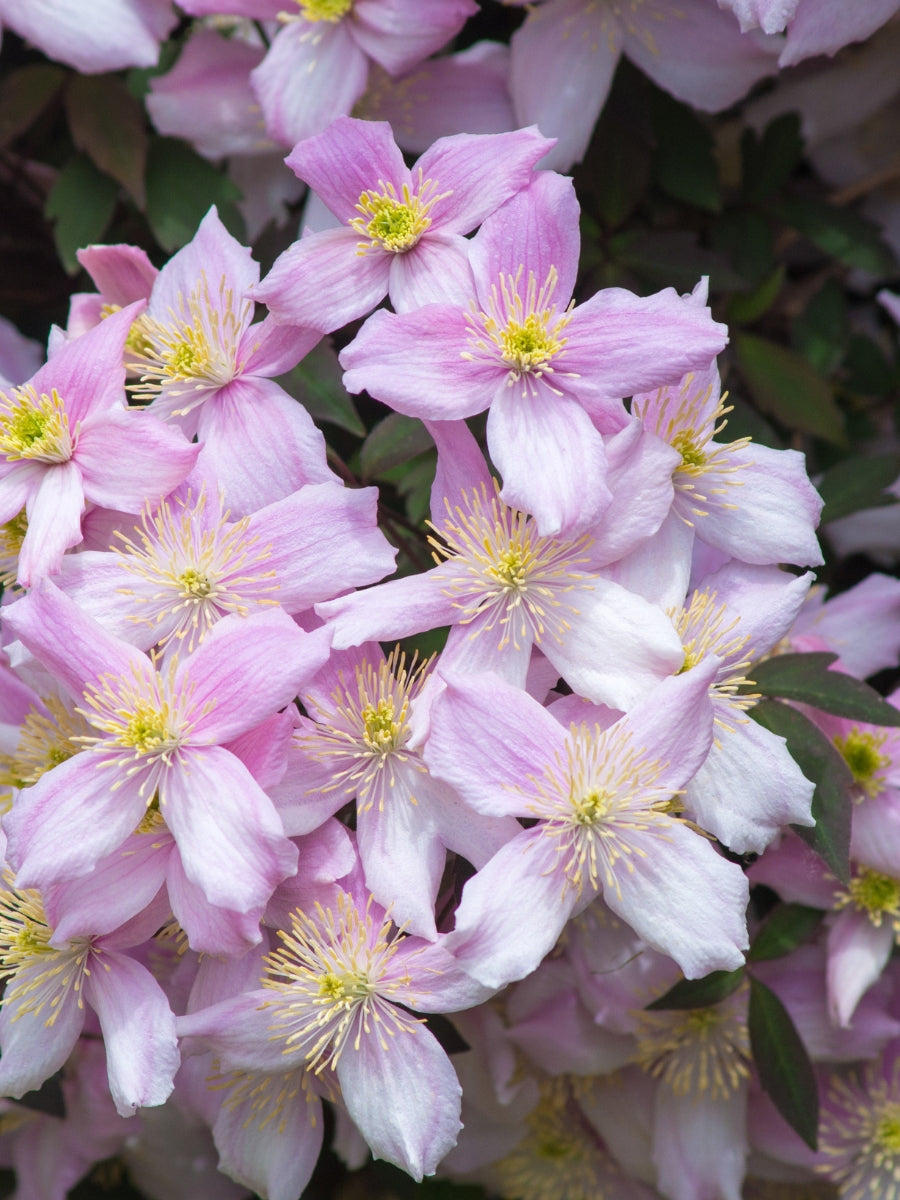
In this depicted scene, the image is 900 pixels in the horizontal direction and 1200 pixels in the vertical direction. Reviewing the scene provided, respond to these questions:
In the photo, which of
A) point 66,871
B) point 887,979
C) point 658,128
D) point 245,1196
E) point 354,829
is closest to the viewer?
point 66,871

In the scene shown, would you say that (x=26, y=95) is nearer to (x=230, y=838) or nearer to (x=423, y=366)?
(x=423, y=366)

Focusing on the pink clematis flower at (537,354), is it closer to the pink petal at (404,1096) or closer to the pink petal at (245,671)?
the pink petal at (245,671)

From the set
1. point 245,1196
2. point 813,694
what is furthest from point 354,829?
point 245,1196

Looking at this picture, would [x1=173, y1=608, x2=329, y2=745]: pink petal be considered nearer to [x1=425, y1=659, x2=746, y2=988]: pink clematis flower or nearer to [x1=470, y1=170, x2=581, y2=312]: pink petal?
[x1=425, y1=659, x2=746, y2=988]: pink clematis flower

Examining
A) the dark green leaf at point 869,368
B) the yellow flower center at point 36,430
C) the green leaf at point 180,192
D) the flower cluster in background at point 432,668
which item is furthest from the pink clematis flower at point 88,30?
the dark green leaf at point 869,368

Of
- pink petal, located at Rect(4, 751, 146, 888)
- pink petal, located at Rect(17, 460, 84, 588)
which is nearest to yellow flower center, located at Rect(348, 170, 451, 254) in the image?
pink petal, located at Rect(17, 460, 84, 588)

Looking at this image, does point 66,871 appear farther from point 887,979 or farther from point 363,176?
point 887,979
